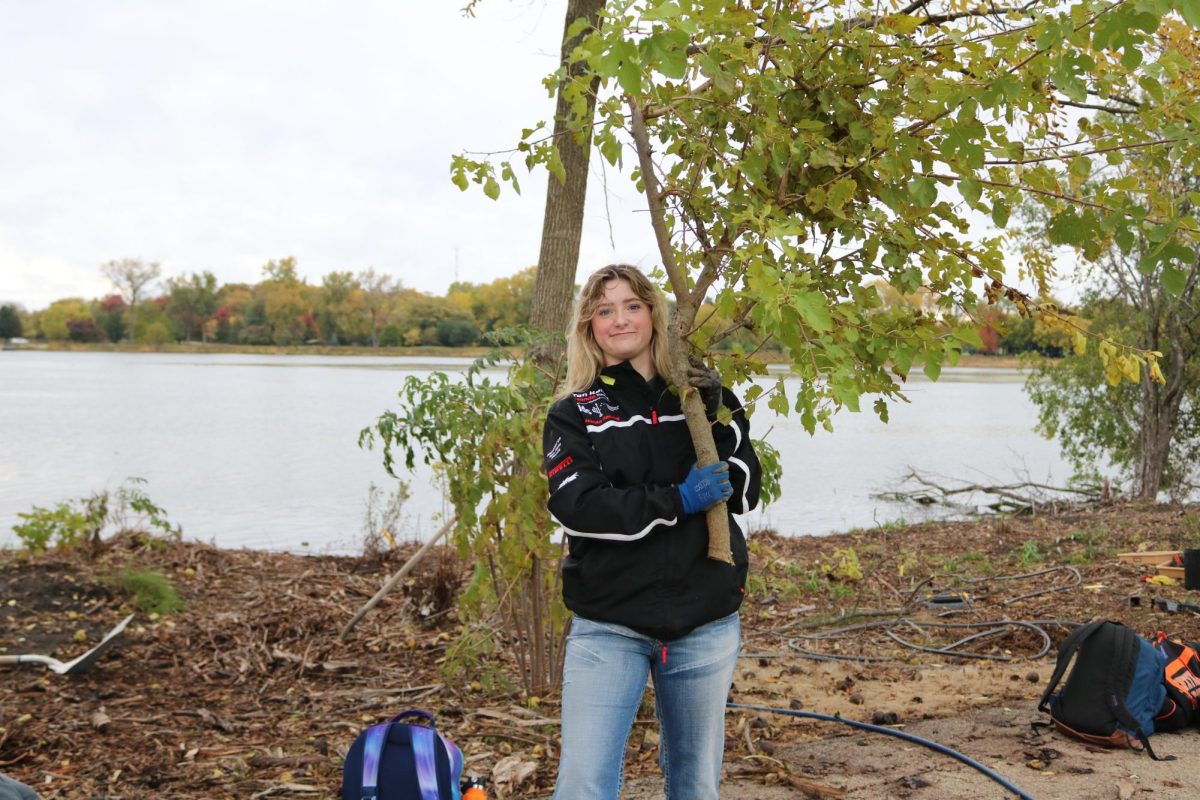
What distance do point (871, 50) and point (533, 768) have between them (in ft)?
9.68

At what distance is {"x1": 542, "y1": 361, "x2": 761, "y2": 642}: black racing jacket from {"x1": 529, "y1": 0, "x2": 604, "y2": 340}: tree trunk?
304 centimetres

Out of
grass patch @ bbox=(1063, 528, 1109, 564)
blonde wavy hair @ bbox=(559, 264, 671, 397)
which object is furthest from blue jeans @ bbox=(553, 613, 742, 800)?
grass patch @ bbox=(1063, 528, 1109, 564)

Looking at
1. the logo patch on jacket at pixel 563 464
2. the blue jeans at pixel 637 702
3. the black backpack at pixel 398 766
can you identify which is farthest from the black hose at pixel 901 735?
the logo patch on jacket at pixel 563 464

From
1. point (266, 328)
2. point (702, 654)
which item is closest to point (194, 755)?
point (702, 654)

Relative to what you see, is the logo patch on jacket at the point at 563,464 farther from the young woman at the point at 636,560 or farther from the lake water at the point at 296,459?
the lake water at the point at 296,459

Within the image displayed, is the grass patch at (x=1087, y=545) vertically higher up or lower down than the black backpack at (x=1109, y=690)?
lower down

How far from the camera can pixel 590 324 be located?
2.95 meters

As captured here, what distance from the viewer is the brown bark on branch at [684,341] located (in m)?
2.72

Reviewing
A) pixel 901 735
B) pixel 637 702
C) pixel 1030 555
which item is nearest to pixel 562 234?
pixel 901 735

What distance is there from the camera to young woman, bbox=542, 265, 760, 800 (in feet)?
8.55

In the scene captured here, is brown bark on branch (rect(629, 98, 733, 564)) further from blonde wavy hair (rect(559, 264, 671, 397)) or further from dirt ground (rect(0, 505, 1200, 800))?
dirt ground (rect(0, 505, 1200, 800))

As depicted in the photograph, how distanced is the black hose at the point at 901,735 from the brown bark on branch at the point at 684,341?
4.09ft

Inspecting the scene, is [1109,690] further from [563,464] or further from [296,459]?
[296,459]

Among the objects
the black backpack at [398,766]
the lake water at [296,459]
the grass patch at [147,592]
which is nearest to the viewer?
the black backpack at [398,766]
